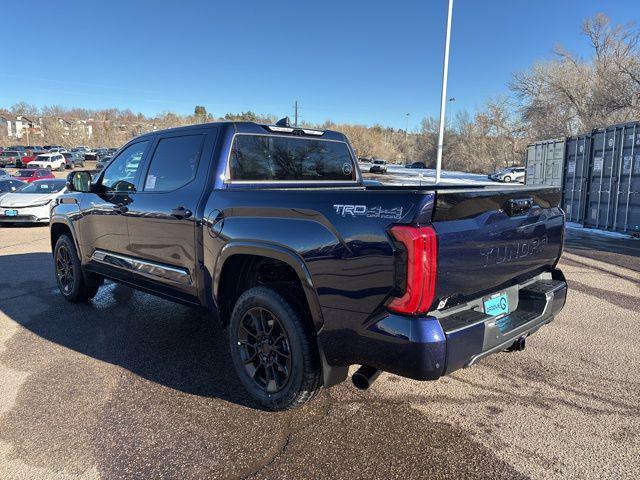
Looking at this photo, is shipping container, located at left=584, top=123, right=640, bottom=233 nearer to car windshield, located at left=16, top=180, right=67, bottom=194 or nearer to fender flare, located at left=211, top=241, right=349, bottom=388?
fender flare, located at left=211, top=241, right=349, bottom=388

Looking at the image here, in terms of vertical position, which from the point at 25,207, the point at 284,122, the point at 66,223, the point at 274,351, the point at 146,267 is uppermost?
the point at 284,122

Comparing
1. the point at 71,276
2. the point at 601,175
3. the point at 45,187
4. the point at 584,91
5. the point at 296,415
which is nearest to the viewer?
the point at 296,415

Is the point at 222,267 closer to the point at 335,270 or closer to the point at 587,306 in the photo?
the point at 335,270

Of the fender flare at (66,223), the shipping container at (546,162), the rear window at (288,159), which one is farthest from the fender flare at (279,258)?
the shipping container at (546,162)

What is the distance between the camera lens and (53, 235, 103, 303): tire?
5.66 meters

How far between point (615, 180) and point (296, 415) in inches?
491

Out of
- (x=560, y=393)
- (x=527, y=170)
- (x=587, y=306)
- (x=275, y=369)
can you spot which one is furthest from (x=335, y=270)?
(x=527, y=170)

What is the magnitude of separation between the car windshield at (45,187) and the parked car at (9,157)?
135 ft

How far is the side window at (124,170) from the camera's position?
4574 millimetres

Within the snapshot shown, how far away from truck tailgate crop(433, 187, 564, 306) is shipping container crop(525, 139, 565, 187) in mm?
12714

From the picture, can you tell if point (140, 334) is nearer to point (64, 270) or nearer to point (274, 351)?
point (64, 270)

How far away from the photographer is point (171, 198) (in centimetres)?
395

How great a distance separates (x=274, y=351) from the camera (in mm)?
3236

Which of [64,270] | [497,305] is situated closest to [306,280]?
[497,305]
